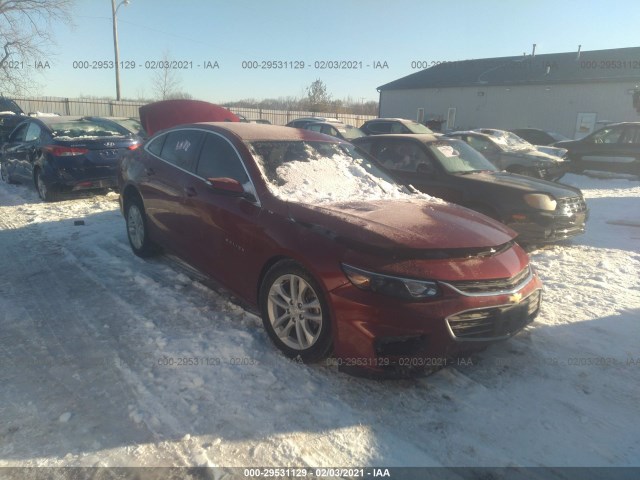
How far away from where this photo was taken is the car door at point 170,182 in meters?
4.35

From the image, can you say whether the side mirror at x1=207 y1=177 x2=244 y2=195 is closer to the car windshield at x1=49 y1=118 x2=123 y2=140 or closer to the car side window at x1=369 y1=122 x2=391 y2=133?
the car windshield at x1=49 y1=118 x2=123 y2=140

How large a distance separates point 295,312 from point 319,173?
1395mm

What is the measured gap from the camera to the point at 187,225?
13.9 ft

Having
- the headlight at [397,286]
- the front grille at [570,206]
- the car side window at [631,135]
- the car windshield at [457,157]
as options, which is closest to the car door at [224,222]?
the headlight at [397,286]

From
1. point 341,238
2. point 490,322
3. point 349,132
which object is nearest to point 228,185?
point 341,238

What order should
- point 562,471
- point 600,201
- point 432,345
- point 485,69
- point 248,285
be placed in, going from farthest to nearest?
point 485,69, point 600,201, point 248,285, point 432,345, point 562,471

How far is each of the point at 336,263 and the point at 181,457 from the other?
136 centimetres

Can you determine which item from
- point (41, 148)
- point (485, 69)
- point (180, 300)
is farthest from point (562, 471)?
point (485, 69)

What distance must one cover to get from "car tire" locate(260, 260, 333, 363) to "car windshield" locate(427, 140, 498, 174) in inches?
149

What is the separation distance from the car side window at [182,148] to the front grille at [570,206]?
448 centimetres

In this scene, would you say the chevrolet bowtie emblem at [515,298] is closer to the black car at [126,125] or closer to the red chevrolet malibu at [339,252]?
the red chevrolet malibu at [339,252]

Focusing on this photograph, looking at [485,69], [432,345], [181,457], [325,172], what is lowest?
[181,457]

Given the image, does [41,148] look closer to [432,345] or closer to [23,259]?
[23,259]

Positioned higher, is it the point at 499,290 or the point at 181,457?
the point at 499,290
